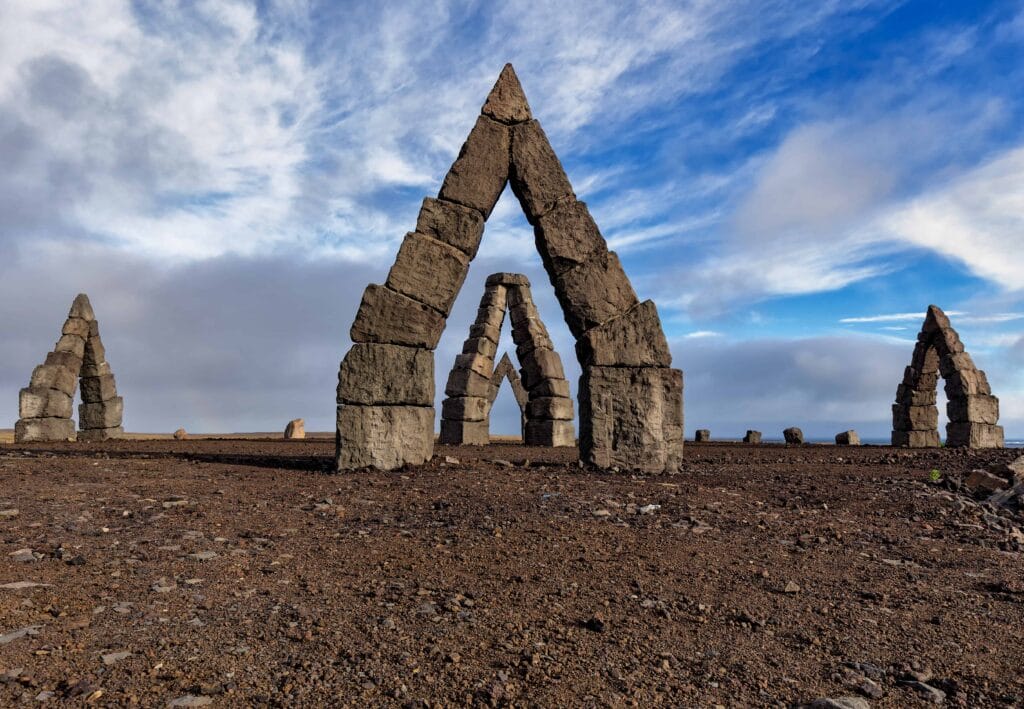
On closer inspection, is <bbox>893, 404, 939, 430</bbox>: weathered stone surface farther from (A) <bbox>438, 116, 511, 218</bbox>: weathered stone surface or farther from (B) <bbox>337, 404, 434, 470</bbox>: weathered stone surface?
(B) <bbox>337, 404, 434, 470</bbox>: weathered stone surface

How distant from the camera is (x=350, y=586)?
4.24 meters

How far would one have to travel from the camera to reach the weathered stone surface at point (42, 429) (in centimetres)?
1728

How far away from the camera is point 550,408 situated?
1700 cm

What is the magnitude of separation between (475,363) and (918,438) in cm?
1202

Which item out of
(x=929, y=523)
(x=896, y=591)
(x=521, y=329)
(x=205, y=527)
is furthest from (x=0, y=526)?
(x=521, y=329)

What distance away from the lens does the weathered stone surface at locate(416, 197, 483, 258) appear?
29.9 feet

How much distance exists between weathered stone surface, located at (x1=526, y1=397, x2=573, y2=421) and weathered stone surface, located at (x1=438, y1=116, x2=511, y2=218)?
8.27 meters

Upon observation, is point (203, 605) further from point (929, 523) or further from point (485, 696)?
point (929, 523)

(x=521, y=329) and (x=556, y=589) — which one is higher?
(x=521, y=329)

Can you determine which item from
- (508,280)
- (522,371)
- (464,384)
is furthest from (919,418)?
(464,384)

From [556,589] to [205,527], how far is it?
288cm

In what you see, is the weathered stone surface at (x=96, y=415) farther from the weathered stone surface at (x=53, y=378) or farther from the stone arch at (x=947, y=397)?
the stone arch at (x=947, y=397)

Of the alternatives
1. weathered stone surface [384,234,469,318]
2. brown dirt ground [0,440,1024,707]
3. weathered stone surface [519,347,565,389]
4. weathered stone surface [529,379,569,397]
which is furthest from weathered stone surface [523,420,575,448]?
brown dirt ground [0,440,1024,707]

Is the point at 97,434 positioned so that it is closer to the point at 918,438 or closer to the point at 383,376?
the point at 383,376
